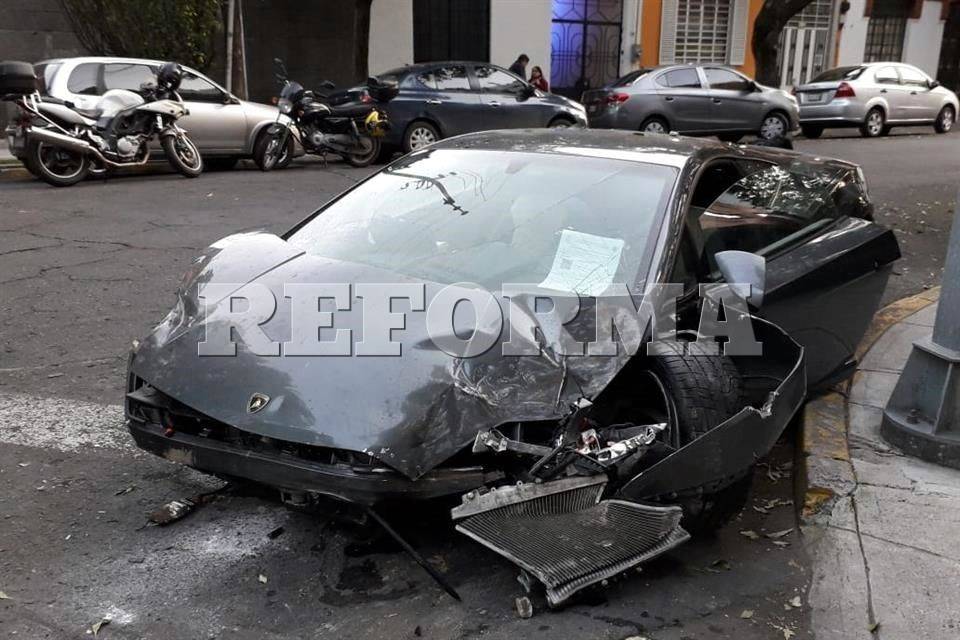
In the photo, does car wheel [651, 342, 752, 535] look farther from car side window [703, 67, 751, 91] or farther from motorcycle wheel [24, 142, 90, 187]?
car side window [703, 67, 751, 91]

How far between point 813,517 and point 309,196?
8148 mm

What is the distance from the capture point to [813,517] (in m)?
3.69

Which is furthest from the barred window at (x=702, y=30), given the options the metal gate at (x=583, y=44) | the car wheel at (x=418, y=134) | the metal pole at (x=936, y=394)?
the metal pole at (x=936, y=394)

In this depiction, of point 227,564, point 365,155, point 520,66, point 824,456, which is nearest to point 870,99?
point 520,66

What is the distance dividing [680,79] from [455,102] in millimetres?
4874

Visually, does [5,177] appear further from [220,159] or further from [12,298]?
[12,298]

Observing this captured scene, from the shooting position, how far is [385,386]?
2.97m

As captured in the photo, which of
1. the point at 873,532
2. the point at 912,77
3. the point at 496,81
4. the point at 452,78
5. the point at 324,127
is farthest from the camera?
the point at 912,77

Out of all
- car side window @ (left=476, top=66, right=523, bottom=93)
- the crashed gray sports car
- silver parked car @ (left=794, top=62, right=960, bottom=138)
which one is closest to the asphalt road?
the crashed gray sports car

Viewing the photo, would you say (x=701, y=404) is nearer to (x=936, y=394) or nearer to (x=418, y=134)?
(x=936, y=394)

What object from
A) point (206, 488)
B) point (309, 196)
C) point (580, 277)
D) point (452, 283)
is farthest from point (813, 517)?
point (309, 196)

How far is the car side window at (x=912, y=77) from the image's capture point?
20.0 meters

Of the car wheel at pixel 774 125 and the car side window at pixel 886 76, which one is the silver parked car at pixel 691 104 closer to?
the car wheel at pixel 774 125

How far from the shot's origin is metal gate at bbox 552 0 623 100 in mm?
22891
